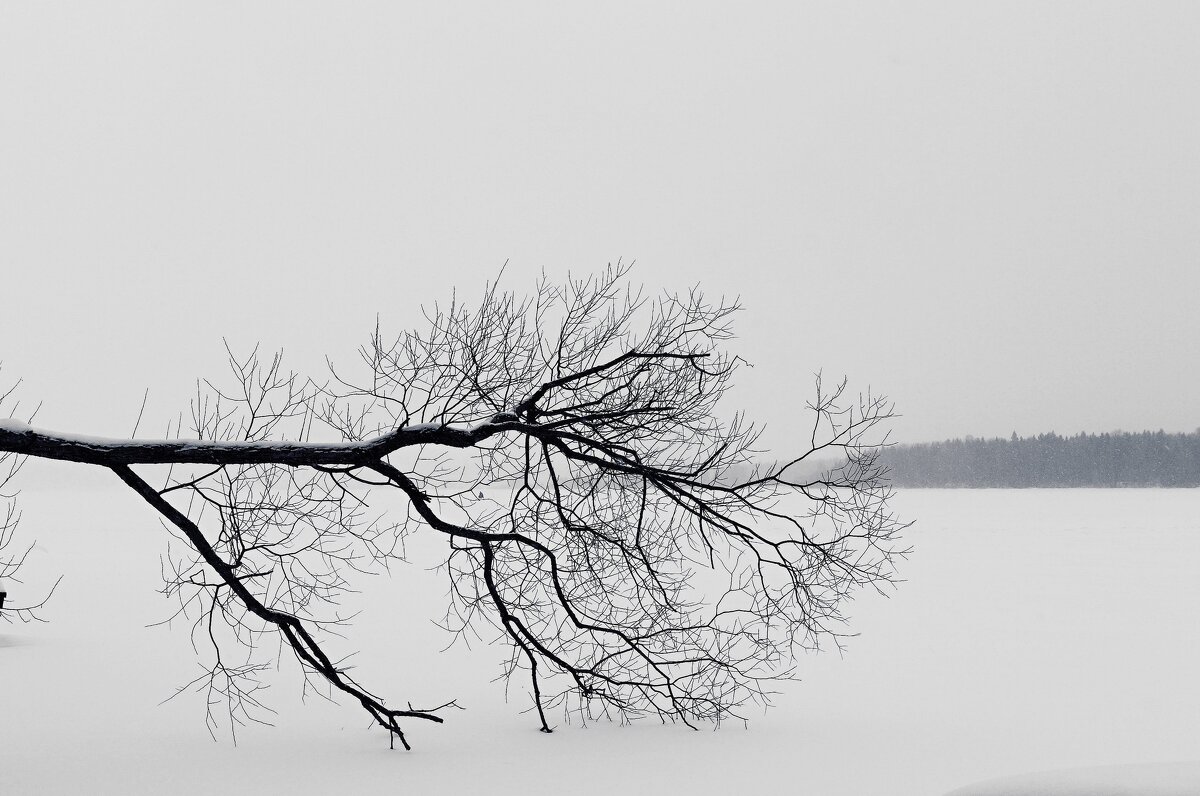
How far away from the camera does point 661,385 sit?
850cm

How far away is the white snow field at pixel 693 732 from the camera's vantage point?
24.8 ft

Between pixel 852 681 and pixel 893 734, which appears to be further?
pixel 852 681

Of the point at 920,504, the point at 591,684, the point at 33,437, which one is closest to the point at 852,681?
the point at 591,684

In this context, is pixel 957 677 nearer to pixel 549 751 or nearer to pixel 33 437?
pixel 549 751

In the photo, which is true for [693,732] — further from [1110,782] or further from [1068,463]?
[1068,463]

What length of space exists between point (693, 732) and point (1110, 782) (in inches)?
196

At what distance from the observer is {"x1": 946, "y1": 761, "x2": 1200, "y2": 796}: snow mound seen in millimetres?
4402

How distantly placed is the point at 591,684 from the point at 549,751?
0.98 meters

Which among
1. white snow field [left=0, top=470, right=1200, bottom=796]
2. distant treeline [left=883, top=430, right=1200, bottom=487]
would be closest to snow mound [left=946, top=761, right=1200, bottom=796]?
white snow field [left=0, top=470, right=1200, bottom=796]

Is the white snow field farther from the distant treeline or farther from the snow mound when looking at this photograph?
the distant treeline

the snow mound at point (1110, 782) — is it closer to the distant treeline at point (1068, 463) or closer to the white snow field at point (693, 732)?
the white snow field at point (693, 732)

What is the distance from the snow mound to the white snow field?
0.08 feet

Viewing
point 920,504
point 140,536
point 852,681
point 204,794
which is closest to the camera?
point 204,794

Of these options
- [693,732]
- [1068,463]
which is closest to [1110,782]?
[693,732]
